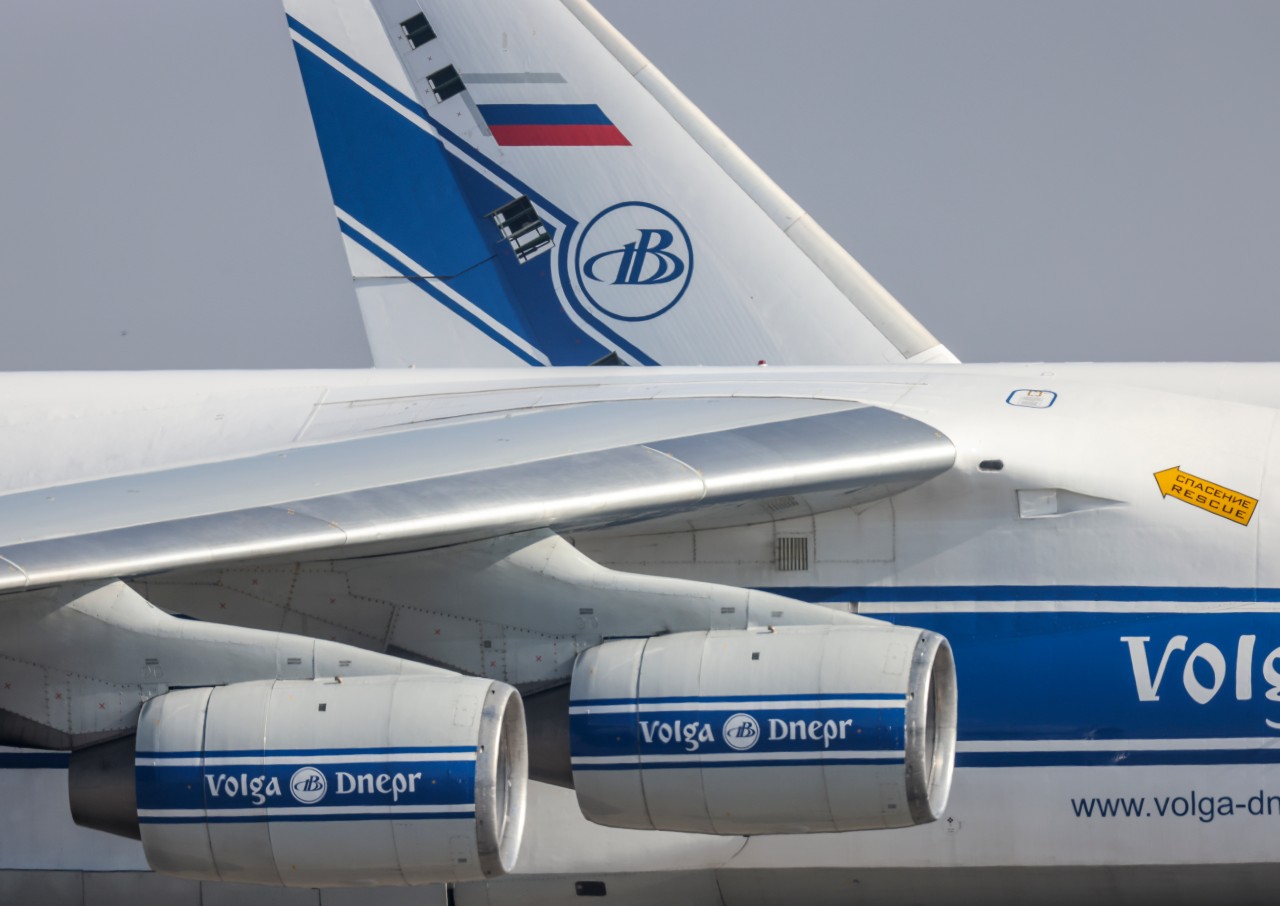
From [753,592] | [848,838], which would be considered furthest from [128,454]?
[848,838]

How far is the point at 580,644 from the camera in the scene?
4164mm

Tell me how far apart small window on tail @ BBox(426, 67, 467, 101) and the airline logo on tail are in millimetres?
809

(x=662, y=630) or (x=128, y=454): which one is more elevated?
(x=128, y=454)

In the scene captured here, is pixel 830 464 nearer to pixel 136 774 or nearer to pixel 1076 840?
pixel 1076 840

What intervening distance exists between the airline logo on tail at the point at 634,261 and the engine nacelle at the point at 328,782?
96.6 inches

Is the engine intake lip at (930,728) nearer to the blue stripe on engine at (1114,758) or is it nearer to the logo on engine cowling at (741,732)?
the logo on engine cowling at (741,732)

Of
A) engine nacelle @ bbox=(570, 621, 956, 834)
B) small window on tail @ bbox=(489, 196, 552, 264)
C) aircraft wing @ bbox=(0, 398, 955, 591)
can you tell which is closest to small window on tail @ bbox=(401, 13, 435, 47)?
small window on tail @ bbox=(489, 196, 552, 264)

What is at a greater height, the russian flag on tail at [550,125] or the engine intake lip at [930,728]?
the russian flag on tail at [550,125]

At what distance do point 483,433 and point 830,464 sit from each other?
0.94 meters

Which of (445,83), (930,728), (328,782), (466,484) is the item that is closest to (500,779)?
(328,782)

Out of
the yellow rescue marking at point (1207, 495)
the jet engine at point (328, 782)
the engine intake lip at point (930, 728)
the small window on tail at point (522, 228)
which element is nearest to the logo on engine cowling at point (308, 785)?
the jet engine at point (328, 782)

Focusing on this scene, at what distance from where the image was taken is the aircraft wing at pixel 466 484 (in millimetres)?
3678

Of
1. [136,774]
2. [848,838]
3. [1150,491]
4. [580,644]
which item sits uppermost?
[1150,491]

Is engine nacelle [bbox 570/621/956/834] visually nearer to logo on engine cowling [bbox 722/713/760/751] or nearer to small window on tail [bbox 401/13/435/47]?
logo on engine cowling [bbox 722/713/760/751]
